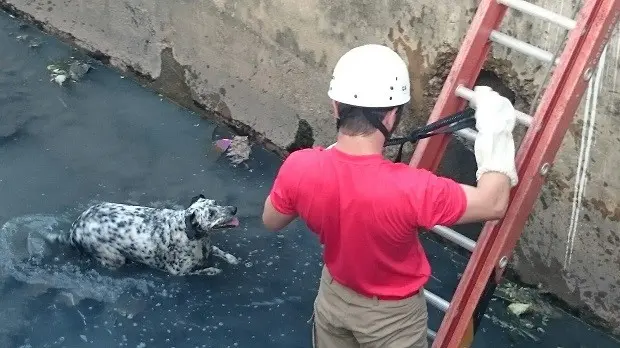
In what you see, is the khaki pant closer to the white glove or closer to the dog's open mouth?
the white glove

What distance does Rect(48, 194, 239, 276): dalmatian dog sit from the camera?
471 centimetres

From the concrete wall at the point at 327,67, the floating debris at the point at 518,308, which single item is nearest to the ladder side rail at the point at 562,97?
the concrete wall at the point at 327,67

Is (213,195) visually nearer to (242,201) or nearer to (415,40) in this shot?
(242,201)

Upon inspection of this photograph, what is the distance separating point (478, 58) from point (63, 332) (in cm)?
261

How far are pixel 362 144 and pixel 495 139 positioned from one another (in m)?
0.46

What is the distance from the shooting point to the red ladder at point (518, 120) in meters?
3.08

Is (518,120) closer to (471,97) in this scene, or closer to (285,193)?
(471,97)

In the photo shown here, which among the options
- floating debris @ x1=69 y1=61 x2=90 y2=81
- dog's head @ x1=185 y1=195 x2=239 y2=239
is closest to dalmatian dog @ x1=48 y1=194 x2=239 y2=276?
dog's head @ x1=185 y1=195 x2=239 y2=239

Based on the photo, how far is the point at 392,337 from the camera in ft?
10.4

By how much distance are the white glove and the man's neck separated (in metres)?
0.35

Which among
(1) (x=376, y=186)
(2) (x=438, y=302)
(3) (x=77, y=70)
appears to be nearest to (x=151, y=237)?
(2) (x=438, y=302)

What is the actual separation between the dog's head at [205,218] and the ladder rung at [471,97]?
1703mm

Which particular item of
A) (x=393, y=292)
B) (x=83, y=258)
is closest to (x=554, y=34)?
(x=393, y=292)

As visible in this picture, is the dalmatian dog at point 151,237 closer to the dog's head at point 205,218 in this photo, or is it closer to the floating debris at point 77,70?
the dog's head at point 205,218
